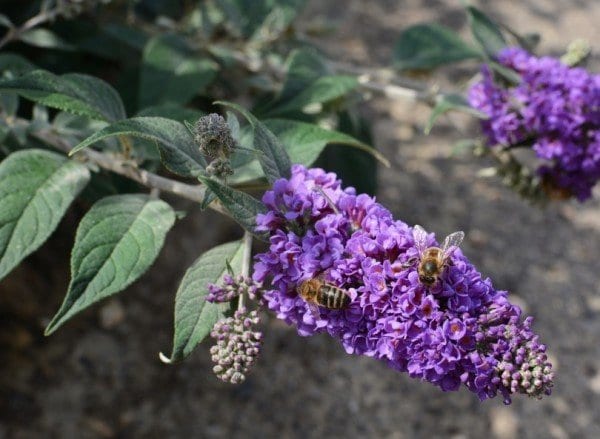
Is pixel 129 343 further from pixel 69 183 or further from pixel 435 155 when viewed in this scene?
pixel 435 155

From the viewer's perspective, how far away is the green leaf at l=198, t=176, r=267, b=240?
1885mm

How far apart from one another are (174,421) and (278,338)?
69 centimetres

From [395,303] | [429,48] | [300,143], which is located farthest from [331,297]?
[429,48]

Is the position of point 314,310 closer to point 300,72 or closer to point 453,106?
point 453,106

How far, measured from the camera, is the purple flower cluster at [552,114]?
2713 millimetres

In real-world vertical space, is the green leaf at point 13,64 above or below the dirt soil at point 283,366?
above

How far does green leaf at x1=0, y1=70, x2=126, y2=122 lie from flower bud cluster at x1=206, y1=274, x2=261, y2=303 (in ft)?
2.17

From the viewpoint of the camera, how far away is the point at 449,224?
441 centimetres

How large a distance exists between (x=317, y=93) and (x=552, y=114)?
878 millimetres

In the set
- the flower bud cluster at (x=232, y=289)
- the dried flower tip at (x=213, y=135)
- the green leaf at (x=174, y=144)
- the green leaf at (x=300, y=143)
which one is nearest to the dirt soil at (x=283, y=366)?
the green leaf at (x=300, y=143)

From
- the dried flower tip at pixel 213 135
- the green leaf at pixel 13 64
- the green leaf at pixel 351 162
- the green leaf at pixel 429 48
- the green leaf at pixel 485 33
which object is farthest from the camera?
the green leaf at pixel 351 162

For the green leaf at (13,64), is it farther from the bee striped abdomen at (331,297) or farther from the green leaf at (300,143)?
the bee striped abdomen at (331,297)

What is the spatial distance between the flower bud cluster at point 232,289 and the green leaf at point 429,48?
1.73m

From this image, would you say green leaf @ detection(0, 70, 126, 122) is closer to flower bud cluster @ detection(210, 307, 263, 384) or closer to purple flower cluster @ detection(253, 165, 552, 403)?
purple flower cluster @ detection(253, 165, 552, 403)
